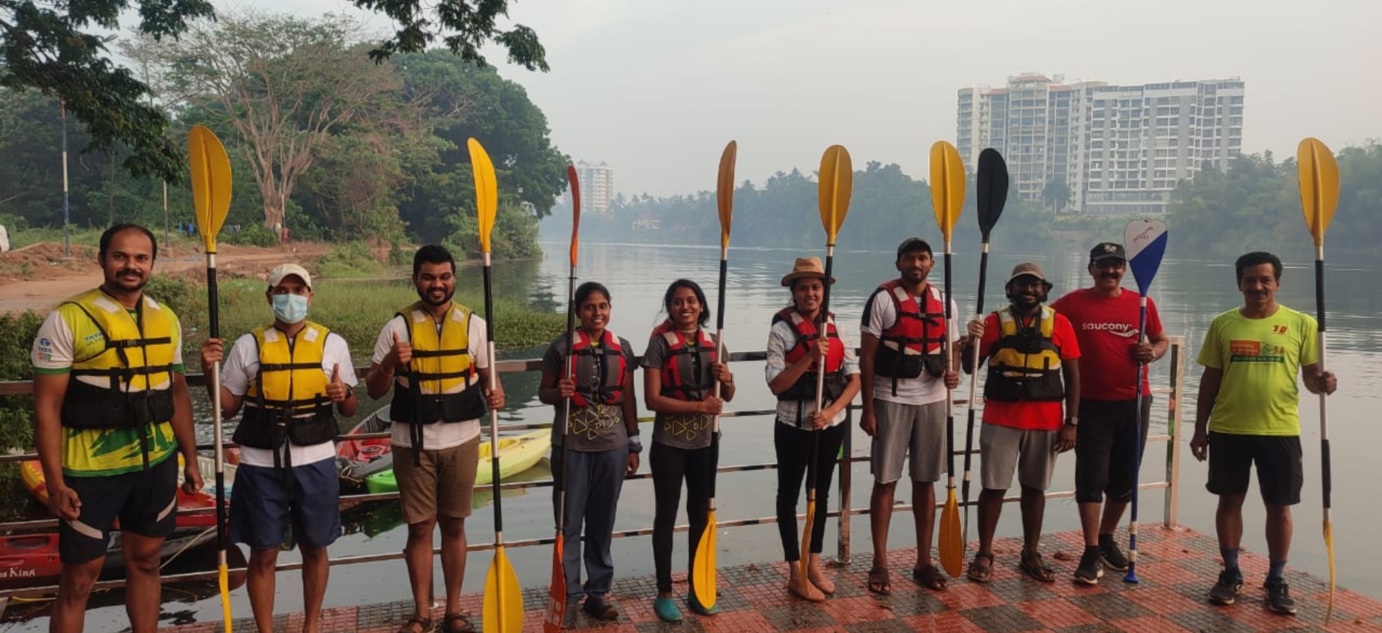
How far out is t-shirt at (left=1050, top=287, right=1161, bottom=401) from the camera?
13.4 ft

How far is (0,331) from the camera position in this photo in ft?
32.6

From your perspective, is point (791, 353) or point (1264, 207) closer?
point (791, 353)

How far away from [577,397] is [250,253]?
109ft

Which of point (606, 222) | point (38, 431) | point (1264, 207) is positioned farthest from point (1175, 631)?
point (606, 222)

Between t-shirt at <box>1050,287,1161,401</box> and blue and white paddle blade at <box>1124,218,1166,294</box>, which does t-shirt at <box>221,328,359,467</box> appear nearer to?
t-shirt at <box>1050,287,1161,401</box>

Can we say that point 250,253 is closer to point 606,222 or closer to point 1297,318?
point 1297,318

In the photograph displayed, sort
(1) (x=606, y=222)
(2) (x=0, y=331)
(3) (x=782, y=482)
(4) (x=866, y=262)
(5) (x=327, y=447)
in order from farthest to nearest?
(1) (x=606, y=222) → (4) (x=866, y=262) → (2) (x=0, y=331) → (3) (x=782, y=482) → (5) (x=327, y=447)

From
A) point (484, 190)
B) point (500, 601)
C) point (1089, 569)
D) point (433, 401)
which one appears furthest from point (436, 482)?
point (1089, 569)

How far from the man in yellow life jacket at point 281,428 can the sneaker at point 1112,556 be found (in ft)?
11.3

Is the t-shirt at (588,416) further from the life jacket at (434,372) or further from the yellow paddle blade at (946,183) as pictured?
the yellow paddle blade at (946,183)

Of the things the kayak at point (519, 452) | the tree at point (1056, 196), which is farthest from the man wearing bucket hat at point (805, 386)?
the tree at point (1056, 196)

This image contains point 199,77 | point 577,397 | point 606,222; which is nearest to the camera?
point 577,397

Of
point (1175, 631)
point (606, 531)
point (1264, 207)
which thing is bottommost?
point (1175, 631)

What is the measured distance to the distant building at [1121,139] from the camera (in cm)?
10419
